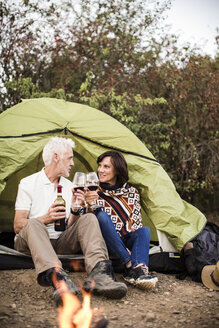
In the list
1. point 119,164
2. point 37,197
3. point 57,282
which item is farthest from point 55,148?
point 57,282

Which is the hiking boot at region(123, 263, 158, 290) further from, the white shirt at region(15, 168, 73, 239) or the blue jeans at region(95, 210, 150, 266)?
the white shirt at region(15, 168, 73, 239)

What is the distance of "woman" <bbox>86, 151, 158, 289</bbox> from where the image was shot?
2844 mm

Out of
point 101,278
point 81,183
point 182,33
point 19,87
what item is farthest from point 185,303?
point 182,33

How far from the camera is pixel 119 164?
331 centimetres

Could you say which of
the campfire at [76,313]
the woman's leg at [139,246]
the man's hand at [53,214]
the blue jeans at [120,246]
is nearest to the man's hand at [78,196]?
the man's hand at [53,214]

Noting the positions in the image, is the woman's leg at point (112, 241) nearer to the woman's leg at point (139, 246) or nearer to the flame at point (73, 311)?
the woman's leg at point (139, 246)

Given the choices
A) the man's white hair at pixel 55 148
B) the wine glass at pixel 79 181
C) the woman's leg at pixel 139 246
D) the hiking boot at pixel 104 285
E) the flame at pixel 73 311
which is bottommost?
the flame at pixel 73 311

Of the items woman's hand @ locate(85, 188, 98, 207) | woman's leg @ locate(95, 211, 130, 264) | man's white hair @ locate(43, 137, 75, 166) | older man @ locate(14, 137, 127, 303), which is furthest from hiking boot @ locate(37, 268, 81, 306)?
man's white hair @ locate(43, 137, 75, 166)

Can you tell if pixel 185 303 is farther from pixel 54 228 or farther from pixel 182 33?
pixel 182 33

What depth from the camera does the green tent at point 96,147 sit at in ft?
11.0

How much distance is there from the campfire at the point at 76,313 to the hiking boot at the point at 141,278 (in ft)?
1.57

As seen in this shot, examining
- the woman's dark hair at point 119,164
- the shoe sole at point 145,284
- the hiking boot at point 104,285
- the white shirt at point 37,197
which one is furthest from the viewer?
the woman's dark hair at point 119,164

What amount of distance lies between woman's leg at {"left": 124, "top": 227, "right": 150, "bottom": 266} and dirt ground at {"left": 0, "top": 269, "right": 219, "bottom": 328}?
232 millimetres

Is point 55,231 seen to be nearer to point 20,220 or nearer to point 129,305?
point 20,220
